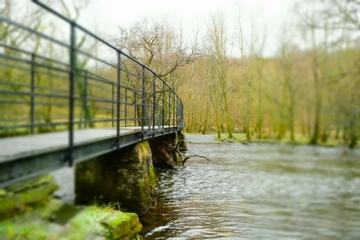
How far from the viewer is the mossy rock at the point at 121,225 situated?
135 inches

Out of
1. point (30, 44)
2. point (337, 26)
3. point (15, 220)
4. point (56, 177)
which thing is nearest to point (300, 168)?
point (337, 26)

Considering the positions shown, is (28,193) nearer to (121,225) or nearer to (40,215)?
(40,215)

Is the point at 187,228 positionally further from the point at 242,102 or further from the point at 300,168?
the point at 300,168

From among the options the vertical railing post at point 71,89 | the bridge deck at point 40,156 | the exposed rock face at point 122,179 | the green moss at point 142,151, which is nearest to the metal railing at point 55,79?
the vertical railing post at point 71,89

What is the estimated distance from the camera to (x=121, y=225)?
3547 millimetres

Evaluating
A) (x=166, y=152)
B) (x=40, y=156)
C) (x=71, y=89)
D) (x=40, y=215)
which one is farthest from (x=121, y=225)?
(x=166, y=152)

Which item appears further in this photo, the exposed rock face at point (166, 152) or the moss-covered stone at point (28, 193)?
the exposed rock face at point (166, 152)

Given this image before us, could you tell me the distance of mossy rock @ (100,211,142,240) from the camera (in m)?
3.44

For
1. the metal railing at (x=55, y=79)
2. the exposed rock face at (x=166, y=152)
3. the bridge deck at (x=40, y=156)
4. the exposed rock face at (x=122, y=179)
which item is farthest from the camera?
the exposed rock face at (x=166, y=152)

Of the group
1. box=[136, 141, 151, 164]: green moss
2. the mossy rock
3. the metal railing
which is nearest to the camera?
the metal railing

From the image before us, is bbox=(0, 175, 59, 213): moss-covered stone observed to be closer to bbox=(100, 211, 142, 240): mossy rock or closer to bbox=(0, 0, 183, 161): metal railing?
bbox=(0, 0, 183, 161): metal railing

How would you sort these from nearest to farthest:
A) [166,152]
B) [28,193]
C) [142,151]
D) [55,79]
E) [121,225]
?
1. [28,193]
2. [55,79]
3. [121,225]
4. [142,151]
5. [166,152]

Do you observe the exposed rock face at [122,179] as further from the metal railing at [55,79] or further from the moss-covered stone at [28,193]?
the moss-covered stone at [28,193]

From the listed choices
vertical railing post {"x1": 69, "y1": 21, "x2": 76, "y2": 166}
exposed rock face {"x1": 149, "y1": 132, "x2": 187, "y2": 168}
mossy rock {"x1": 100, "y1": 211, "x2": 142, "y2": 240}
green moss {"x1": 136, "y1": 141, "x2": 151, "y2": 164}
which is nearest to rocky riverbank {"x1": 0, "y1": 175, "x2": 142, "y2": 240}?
mossy rock {"x1": 100, "y1": 211, "x2": 142, "y2": 240}
